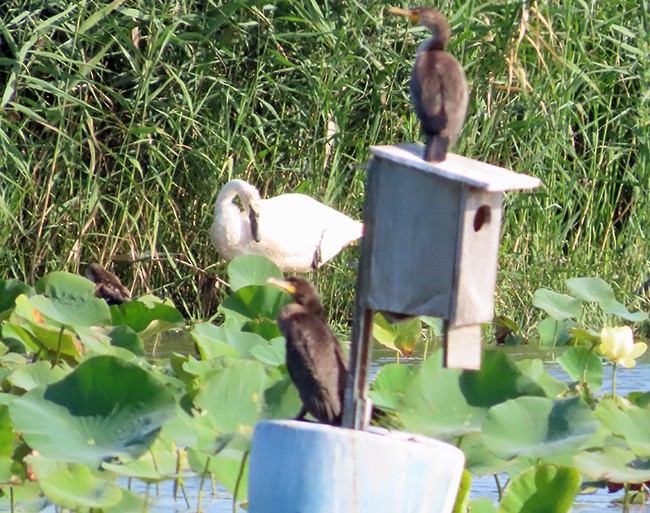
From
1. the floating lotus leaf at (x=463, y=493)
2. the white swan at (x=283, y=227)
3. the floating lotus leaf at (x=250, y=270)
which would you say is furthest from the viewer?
the white swan at (x=283, y=227)

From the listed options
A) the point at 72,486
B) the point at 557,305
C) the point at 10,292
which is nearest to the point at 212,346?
the point at 10,292

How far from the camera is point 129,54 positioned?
6.60 meters

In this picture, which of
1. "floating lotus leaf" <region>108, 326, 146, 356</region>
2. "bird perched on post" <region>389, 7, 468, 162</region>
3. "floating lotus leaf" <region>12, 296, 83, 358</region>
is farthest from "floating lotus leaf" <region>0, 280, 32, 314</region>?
"bird perched on post" <region>389, 7, 468, 162</region>

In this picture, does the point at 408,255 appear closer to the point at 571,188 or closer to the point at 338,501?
the point at 338,501

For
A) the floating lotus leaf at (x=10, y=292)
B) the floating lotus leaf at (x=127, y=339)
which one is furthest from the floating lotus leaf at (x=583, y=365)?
the floating lotus leaf at (x=10, y=292)

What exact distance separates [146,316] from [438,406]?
53.8 inches

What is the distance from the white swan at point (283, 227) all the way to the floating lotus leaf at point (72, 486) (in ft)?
13.0

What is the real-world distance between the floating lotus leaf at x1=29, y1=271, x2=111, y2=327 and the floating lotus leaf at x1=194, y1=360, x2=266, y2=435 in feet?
2.45

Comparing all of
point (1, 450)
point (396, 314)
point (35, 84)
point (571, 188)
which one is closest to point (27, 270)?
point (35, 84)

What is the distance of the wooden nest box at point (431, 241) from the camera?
2748mm

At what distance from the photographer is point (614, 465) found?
3.16 m

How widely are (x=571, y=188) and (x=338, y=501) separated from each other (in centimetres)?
423

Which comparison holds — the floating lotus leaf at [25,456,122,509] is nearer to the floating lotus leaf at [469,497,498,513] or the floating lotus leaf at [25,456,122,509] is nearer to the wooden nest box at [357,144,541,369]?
the wooden nest box at [357,144,541,369]

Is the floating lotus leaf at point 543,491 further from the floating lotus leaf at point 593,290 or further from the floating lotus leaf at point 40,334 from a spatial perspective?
the floating lotus leaf at point 593,290
